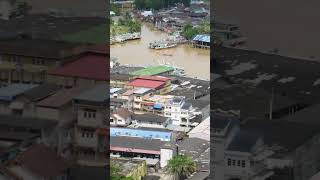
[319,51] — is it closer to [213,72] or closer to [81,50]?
[213,72]

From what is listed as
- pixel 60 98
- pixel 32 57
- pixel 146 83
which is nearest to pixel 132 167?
pixel 146 83

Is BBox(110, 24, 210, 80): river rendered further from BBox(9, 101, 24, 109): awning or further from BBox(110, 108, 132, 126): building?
BBox(9, 101, 24, 109): awning

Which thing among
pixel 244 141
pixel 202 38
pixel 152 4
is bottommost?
pixel 244 141

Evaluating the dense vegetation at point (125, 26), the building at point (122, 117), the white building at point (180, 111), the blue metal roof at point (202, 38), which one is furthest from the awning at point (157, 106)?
the dense vegetation at point (125, 26)

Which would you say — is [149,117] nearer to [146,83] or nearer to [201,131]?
[146,83]

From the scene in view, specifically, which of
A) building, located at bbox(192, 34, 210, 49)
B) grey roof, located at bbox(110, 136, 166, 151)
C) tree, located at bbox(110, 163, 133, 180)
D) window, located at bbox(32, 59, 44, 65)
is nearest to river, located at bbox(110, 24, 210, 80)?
building, located at bbox(192, 34, 210, 49)
